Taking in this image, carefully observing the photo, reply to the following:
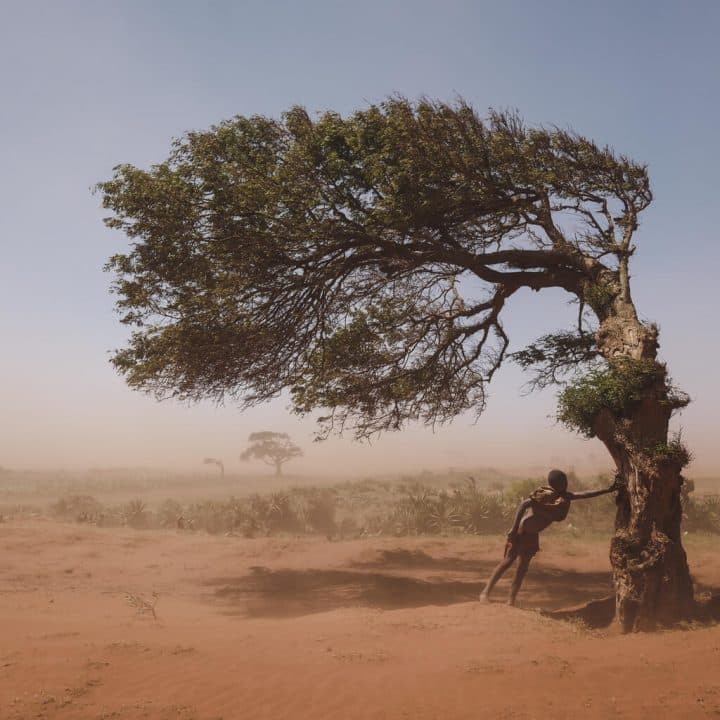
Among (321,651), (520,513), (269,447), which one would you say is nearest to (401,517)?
(520,513)

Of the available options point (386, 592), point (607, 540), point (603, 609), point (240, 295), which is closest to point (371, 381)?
point (240, 295)

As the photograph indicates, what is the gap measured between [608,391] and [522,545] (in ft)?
10.9

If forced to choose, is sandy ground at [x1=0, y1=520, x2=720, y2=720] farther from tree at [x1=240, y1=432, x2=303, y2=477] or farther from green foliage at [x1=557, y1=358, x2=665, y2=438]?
tree at [x1=240, y1=432, x2=303, y2=477]

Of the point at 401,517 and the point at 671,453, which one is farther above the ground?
the point at 671,453

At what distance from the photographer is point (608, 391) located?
9797 mm

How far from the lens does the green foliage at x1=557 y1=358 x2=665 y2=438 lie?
9.70 metres

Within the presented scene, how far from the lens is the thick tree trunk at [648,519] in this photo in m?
9.31

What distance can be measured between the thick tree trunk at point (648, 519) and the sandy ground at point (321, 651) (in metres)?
0.78

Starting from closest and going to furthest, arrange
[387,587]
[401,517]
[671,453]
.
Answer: [671,453] → [387,587] → [401,517]

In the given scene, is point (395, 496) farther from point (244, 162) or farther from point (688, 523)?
point (244, 162)

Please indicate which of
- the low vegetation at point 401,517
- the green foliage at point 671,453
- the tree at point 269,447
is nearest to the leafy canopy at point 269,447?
the tree at point 269,447

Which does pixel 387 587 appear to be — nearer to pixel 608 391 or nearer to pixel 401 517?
pixel 608 391

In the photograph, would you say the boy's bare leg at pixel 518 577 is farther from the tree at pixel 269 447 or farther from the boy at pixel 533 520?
the tree at pixel 269 447

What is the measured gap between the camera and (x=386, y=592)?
13.6m
